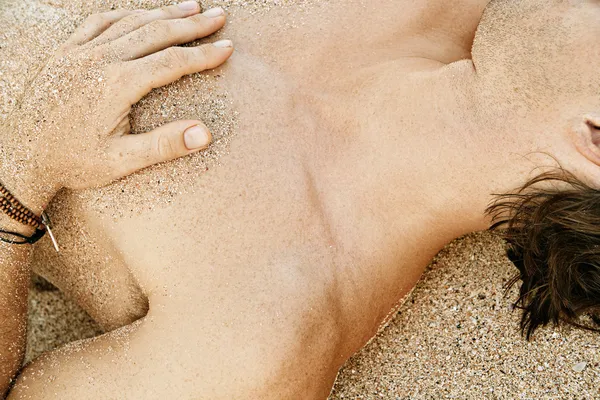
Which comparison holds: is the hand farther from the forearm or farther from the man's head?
the man's head

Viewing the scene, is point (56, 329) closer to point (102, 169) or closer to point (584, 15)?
point (102, 169)

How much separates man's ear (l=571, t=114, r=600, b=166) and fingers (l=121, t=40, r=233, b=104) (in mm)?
779

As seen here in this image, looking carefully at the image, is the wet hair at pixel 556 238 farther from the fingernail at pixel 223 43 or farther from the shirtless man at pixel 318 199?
the fingernail at pixel 223 43

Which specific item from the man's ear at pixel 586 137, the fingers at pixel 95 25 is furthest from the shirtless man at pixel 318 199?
the fingers at pixel 95 25

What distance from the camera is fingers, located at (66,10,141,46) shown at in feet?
4.66

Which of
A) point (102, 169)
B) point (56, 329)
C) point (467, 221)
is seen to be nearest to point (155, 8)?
point (102, 169)

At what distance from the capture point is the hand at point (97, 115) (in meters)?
1.30

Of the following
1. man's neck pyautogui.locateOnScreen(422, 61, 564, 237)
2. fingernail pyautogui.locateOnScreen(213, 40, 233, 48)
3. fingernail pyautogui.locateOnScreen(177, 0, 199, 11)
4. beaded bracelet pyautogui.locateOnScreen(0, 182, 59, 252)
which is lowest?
man's neck pyautogui.locateOnScreen(422, 61, 564, 237)

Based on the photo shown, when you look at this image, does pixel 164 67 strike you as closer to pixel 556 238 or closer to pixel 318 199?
pixel 318 199

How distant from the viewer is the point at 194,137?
1.30 m

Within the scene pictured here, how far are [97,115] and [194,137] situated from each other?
0.21 meters

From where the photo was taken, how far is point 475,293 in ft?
5.97

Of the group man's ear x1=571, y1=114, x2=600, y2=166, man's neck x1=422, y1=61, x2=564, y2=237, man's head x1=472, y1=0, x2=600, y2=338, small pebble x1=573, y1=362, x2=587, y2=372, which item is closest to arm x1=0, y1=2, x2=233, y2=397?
man's neck x1=422, y1=61, x2=564, y2=237

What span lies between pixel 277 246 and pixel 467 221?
485 mm
